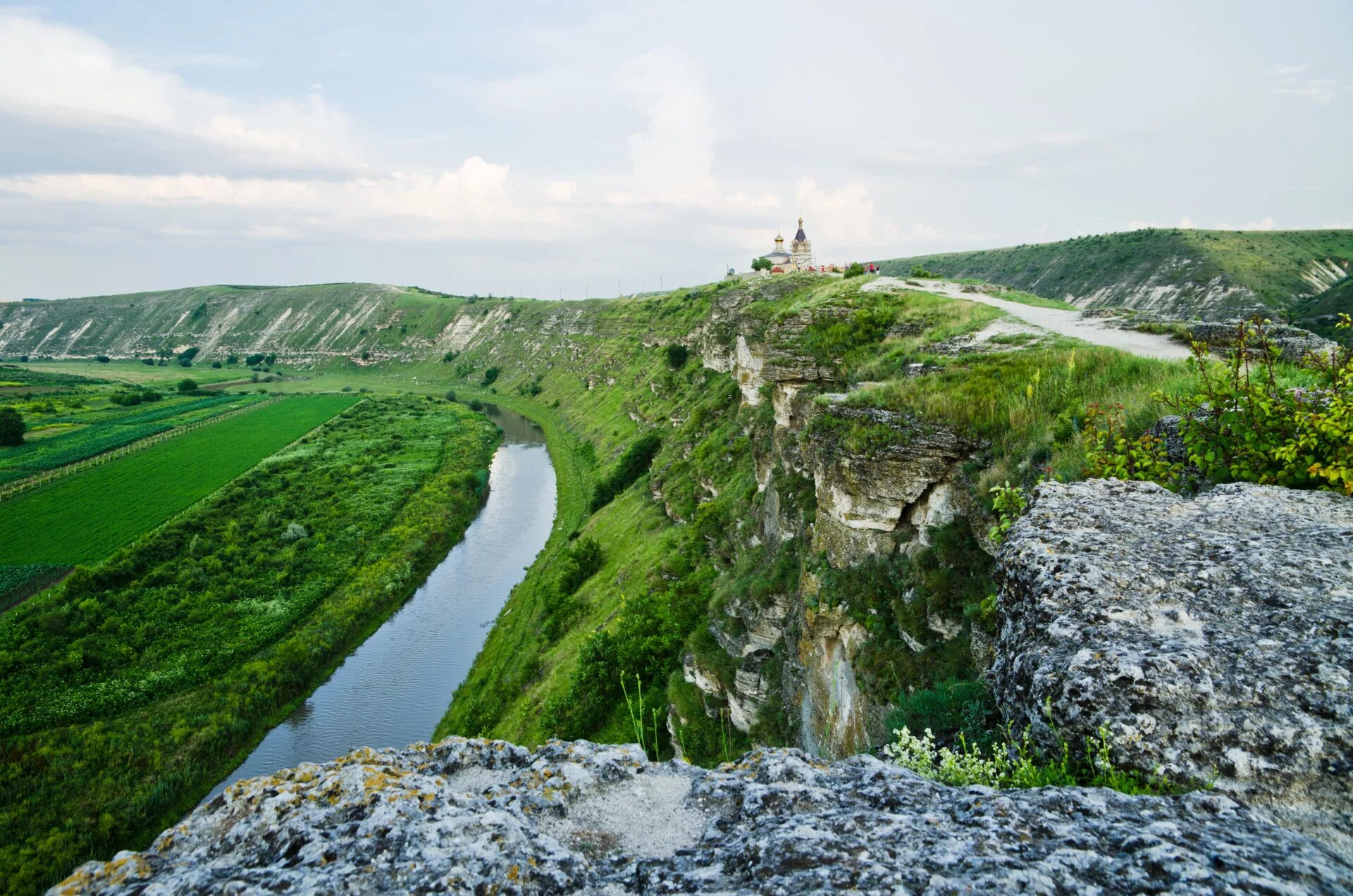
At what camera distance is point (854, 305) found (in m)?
24.3

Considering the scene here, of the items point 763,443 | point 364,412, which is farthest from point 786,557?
point 364,412

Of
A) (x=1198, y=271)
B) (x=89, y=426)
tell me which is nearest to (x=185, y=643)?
(x=89, y=426)

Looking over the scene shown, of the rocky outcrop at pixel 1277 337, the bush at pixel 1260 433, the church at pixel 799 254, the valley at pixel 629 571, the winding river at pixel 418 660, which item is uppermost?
the church at pixel 799 254

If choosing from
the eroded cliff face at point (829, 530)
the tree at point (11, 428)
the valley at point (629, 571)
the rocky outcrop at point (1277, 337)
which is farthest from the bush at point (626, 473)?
the tree at point (11, 428)

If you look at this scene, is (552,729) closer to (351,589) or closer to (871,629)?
(871,629)

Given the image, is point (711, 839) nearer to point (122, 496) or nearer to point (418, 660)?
point (418, 660)

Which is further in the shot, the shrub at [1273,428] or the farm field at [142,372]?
the farm field at [142,372]

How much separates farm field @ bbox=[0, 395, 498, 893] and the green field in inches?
121

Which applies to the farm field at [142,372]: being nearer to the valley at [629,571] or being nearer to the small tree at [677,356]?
the valley at [629,571]

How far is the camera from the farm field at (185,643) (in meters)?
24.7

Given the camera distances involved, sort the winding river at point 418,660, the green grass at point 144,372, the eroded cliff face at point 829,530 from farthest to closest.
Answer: the green grass at point 144,372 → the winding river at point 418,660 → the eroded cliff face at point 829,530

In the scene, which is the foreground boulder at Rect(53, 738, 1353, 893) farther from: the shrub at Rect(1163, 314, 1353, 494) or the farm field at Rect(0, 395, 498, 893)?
the farm field at Rect(0, 395, 498, 893)

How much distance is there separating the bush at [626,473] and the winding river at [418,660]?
5.58m

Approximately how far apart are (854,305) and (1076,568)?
65.2 feet
